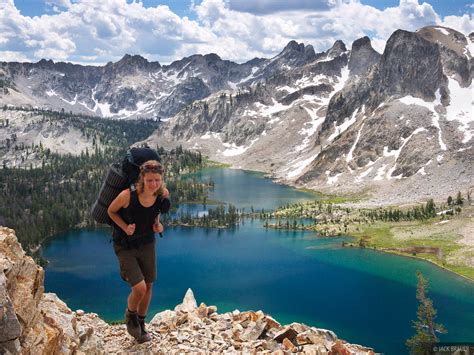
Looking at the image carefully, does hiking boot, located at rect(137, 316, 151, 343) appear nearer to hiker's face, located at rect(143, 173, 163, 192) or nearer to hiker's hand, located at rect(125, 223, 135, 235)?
hiker's hand, located at rect(125, 223, 135, 235)

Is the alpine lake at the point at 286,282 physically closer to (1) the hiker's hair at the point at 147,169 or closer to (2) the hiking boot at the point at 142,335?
(2) the hiking boot at the point at 142,335

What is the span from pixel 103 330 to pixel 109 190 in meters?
6.19

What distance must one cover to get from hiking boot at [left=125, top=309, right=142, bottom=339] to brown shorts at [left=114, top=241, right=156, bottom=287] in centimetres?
131

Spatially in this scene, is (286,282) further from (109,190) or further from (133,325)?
(109,190)

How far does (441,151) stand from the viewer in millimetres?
185375

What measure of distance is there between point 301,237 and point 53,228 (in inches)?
2913

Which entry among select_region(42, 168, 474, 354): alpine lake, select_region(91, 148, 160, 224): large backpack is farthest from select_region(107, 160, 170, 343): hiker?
select_region(42, 168, 474, 354): alpine lake

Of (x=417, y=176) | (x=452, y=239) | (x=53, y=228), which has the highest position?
(x=417, y=176)

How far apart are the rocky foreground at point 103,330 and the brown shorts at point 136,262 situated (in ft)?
7.43

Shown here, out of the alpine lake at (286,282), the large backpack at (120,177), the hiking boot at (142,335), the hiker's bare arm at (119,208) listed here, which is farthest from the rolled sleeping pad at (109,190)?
the alpine lake at (286,282)

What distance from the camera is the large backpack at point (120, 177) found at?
1487 cm

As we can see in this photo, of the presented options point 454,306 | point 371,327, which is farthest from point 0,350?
point 454,306

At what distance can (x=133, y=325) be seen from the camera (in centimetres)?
1658

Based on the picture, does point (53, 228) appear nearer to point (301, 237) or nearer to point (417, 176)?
point (301, 237)
